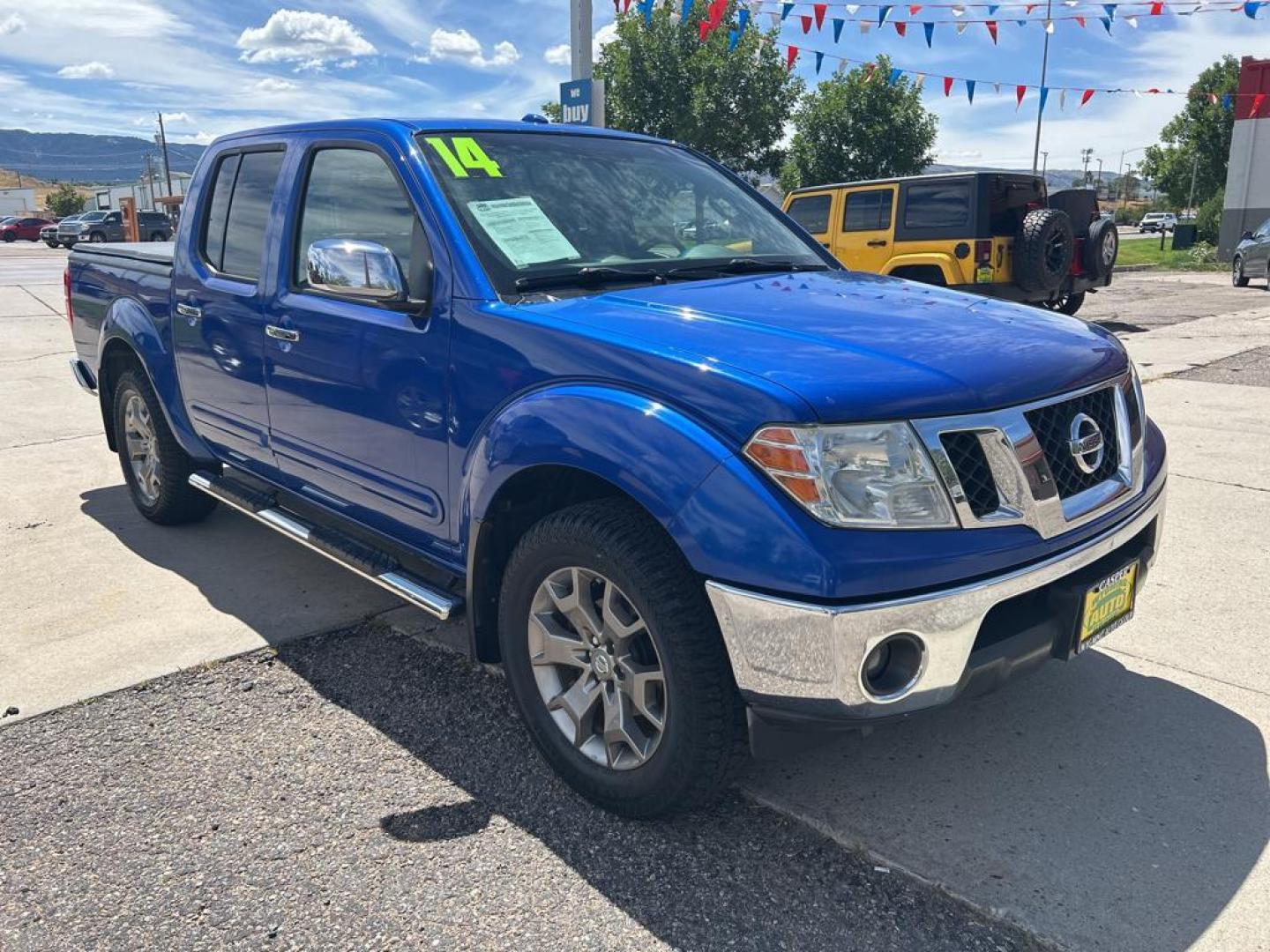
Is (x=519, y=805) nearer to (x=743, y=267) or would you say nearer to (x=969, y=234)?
(x=743, y=267)

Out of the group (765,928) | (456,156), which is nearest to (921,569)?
(765,928)

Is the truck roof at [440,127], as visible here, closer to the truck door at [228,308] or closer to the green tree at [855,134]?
the truck door at [228,308]

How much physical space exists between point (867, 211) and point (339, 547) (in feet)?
33.2

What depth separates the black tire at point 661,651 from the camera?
229cm

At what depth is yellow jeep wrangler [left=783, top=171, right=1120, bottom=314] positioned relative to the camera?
1120 cm

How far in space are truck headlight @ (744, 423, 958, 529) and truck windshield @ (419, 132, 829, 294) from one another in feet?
3.36

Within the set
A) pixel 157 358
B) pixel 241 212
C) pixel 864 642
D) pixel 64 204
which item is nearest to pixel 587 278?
pixel 864 642

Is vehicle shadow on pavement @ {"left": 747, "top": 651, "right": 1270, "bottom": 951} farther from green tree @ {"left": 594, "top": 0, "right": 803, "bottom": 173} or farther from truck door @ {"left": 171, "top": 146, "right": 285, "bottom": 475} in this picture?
green tree @ {"left": 594, "top": 0, "right": 803, "bottom": 173}

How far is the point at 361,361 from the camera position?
315 centimetres

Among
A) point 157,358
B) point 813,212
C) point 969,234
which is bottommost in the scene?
point 157,358

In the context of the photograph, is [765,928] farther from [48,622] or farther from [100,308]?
[100,308]

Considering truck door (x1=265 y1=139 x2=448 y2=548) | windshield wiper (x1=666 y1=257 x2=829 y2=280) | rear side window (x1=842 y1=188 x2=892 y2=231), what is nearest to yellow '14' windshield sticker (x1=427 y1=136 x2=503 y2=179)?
truck door (x1=265 y1=139 x2=448 y2=548)

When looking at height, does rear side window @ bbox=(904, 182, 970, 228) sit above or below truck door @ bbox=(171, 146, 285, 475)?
above

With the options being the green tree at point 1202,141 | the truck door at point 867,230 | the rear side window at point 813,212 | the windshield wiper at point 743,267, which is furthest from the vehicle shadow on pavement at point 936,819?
the green tree at point 1202,141
